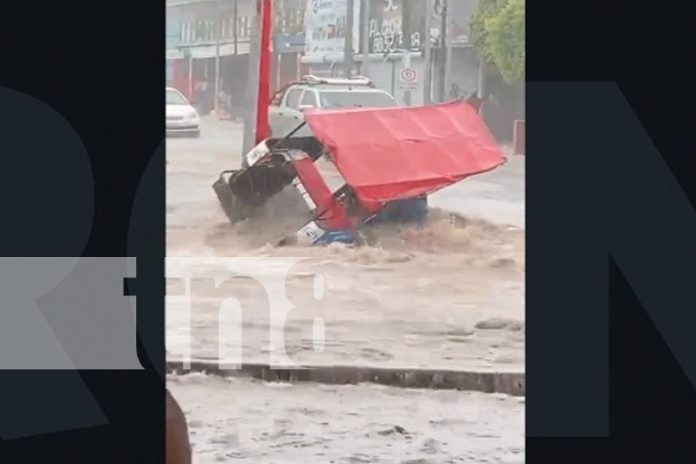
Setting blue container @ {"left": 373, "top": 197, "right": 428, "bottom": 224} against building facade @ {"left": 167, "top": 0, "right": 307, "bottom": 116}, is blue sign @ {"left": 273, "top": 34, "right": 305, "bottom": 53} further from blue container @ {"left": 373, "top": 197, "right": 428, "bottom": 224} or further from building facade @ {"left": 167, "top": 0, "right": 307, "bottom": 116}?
blue container @ {"left": 373, "top": 197, "right": 428, "bottom": 224}

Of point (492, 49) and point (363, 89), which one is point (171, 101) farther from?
point (492, 49)

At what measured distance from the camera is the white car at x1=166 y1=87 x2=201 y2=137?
2871 millimetres

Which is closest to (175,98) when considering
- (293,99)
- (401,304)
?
(293,99)

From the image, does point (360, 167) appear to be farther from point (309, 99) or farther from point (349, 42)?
point (349, 42)

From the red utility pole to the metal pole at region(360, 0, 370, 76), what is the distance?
24cm

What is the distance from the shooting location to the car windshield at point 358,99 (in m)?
2.87

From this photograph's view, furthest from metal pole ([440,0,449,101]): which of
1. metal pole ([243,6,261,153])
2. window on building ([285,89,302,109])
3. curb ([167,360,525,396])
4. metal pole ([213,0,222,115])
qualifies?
curb ([167,360,525,396])

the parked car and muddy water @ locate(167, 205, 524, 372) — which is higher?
the parked car

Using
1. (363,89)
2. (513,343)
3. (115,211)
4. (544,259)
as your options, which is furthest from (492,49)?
(115,211)

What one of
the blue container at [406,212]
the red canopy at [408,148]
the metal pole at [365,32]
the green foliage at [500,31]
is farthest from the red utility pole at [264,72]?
the green foliage at [500,31]

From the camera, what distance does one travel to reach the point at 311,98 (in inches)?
113

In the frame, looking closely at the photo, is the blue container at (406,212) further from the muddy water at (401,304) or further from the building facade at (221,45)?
the building facade at (221,45)

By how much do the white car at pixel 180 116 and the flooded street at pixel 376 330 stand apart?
0.03 meters

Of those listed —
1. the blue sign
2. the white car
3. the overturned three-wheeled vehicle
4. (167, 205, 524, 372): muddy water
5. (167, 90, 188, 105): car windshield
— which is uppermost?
the blue sign
